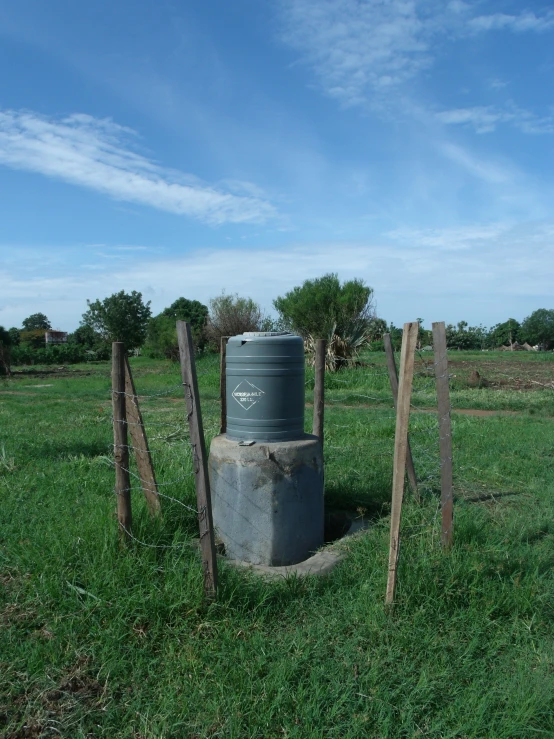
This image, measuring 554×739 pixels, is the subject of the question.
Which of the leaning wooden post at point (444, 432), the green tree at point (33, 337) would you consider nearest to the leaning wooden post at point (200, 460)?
the leaning wooden post at point (444, 432)

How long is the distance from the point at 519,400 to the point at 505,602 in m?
10.5

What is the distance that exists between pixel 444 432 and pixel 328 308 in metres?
17.7

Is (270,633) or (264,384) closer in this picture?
(270,633)

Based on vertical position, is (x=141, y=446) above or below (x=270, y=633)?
above

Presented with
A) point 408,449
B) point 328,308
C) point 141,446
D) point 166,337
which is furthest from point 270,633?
point 166,337

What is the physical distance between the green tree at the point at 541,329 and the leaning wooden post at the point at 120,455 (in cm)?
6237

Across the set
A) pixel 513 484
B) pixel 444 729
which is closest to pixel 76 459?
pixel 513 484

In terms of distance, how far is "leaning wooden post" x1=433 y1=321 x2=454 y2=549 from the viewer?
402 centimetres

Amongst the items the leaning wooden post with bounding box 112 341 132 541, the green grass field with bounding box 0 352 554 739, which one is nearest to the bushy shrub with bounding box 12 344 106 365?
the green grass field with bounding box 0 352 554 739

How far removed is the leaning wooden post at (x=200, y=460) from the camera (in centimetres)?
343

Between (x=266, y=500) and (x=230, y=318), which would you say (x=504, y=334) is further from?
(x=266, y=500)

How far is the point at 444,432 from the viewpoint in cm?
413

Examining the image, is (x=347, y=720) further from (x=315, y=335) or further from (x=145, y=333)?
(x=145, y=333)

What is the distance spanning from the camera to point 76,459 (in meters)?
Result: 6.70
